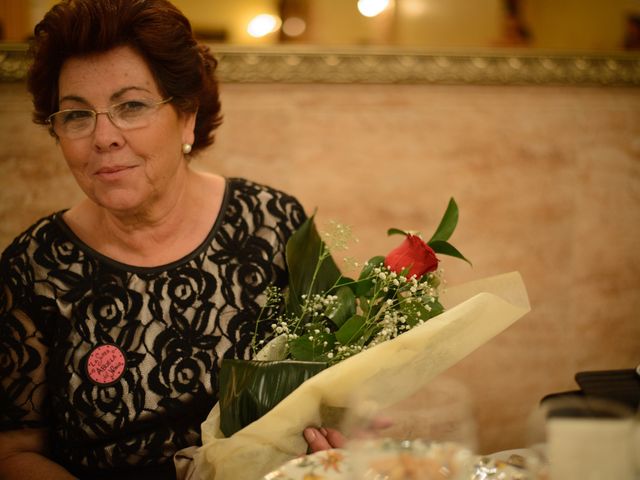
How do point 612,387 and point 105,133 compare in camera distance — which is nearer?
point 612,387

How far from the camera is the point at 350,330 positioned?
1134 mm

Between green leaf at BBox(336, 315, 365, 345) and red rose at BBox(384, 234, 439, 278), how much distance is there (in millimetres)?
126

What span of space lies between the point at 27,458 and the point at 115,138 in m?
0.76

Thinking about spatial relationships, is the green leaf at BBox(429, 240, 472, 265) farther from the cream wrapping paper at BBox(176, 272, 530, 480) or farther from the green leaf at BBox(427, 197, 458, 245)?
the cream wrapping paper at BBox(176, 272, 530, 480)

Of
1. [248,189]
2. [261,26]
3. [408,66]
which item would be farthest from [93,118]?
[408,66]

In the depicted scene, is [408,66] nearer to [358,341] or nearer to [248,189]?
[248,189]

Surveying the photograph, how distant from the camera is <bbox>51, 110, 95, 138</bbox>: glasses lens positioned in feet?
4.55

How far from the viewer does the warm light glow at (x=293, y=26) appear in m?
2.22

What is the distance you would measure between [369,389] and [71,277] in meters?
0.87

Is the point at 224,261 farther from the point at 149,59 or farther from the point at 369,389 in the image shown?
the point at 369,389

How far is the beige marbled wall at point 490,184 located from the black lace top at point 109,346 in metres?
0.79

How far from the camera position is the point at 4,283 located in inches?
57.3

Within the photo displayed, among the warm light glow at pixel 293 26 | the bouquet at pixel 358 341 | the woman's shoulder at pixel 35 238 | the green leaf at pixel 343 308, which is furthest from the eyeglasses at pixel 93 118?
the warm light glow at pixel 293 26

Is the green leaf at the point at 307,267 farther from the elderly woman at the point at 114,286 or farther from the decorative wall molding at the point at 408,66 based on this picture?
the decorative wall molding at the point at 408,66
